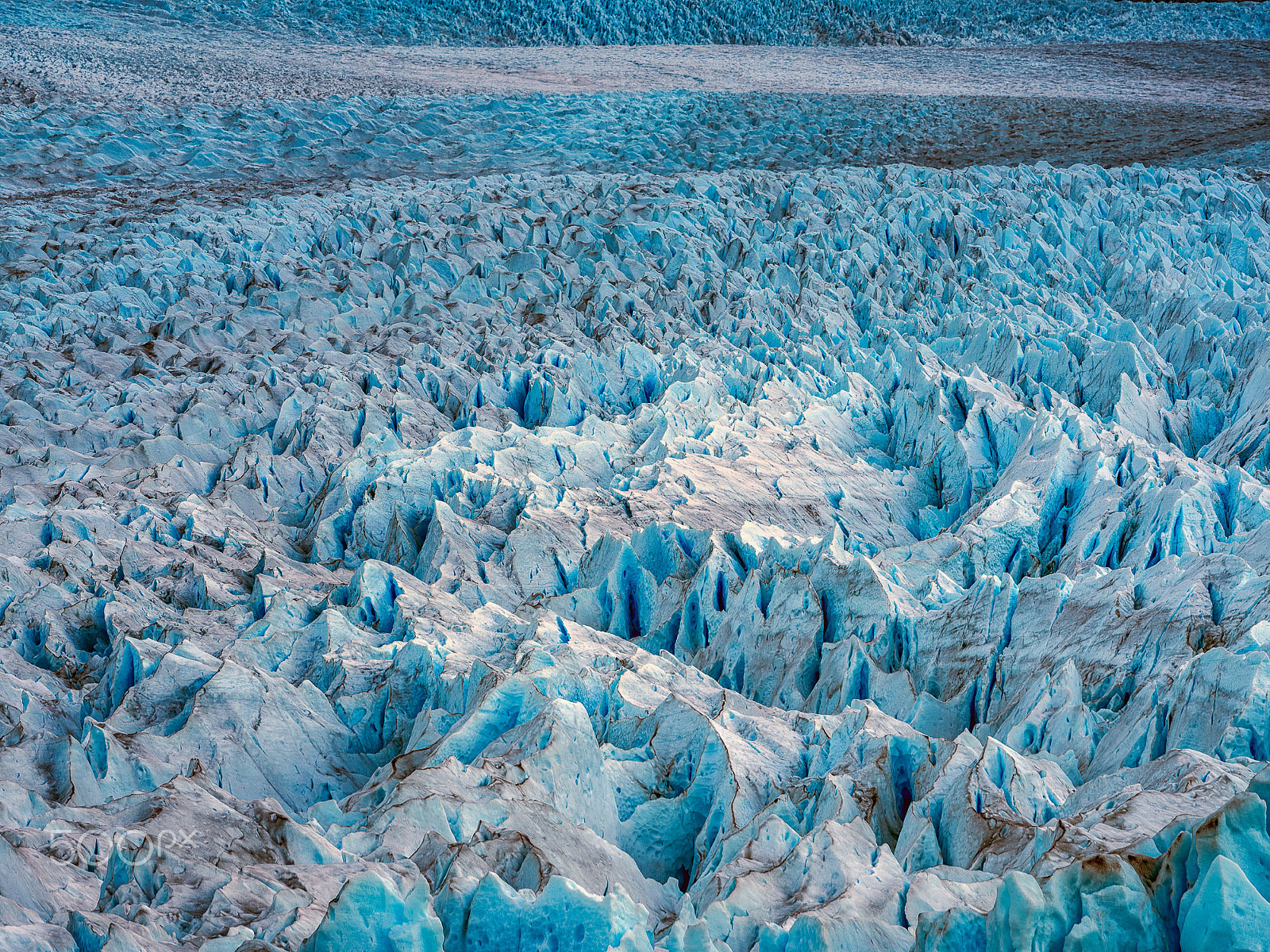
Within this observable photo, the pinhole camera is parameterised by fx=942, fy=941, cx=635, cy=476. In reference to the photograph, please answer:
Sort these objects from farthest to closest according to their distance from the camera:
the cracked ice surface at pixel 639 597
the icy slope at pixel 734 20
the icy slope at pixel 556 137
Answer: the icy slope at pixel 734 20 < the icy slope at pixel 556 137 < the cracked ice surface at pixel 639 597

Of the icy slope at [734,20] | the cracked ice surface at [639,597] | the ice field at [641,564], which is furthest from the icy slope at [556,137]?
the icy slope at [734,20]

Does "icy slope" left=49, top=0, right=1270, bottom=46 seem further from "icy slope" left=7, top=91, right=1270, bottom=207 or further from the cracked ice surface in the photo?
the cracked ice surface

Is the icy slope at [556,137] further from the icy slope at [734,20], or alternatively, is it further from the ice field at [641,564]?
the icy slope at [734,20]

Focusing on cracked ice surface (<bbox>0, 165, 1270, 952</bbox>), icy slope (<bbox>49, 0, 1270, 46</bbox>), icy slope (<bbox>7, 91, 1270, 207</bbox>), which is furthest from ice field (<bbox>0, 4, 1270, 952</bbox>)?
icy slope (<bbox>49, 0, 1270, 46</bbox>)

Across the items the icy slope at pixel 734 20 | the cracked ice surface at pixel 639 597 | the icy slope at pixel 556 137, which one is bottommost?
the cracked ice surface at pixel 639 597

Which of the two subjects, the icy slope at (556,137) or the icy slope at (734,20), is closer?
A: the icy slope at (556,137)

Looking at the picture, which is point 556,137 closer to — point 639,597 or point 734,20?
point 639,597
